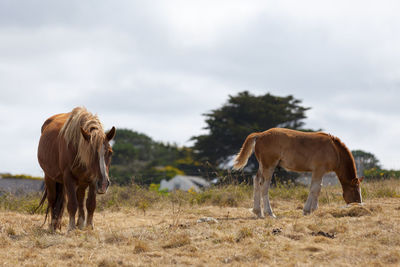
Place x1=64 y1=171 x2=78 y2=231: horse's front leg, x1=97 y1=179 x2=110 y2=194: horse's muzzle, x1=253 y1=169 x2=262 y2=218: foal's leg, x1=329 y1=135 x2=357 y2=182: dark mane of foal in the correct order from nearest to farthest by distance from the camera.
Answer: x1=97 y1=179 x2=110 y2=194: horse's muzzle → x1=64 y1=171 x2=78 y2=231: horse's front leg → x1=253 y1=169 x2=262 y2=218: foal's leg → x1=329 y1=135 x2=357 y2=182: dark mane of foal

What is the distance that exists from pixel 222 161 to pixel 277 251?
25127mm

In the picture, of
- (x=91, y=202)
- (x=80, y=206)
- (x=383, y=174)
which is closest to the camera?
(x=91, y=202)

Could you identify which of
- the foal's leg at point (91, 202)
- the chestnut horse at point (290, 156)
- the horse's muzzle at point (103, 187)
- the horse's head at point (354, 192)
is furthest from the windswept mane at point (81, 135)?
the horse's head at point (354, 192)

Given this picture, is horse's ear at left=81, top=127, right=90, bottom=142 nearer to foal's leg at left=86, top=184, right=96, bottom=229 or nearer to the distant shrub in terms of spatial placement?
foal's leg at left=86, top=184, right=96, bottom=229

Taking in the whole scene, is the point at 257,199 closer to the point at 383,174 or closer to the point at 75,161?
the point at 75,161

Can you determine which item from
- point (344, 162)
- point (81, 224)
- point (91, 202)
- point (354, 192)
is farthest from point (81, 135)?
point (354, 192)

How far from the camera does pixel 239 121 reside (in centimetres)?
3189

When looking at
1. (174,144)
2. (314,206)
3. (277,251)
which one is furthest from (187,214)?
(174,144)

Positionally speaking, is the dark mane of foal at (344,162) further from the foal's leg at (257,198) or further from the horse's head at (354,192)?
the foal's leg at (257,198)

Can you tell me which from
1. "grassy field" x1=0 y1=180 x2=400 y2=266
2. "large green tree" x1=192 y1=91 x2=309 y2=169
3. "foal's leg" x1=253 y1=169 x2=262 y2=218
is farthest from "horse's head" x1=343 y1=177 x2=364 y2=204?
"large green tree" x1=192 y1=91 x2=309 y2=169

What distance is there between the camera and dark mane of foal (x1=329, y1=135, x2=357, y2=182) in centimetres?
1043

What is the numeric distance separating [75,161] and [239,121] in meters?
24.4

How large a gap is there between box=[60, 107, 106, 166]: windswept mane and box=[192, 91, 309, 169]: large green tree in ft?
71.5

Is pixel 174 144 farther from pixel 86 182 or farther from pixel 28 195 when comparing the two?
pixel 86 182
